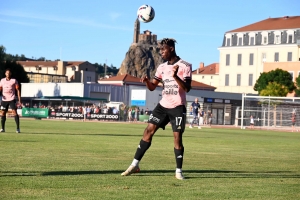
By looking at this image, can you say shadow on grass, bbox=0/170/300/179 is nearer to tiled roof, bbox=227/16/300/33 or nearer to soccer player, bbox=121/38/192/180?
soccer player, bbox=121/38/192/180

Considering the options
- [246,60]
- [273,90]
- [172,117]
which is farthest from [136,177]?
[246,60]

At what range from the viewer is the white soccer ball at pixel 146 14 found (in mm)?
19409

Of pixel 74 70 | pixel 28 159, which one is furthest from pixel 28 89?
pixel 28 159

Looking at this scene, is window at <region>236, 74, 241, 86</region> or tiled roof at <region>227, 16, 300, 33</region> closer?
tiled roof at <region>227, 16, 300, 33</region>

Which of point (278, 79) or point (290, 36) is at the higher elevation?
point (290, 36)

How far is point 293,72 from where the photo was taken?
98.9m

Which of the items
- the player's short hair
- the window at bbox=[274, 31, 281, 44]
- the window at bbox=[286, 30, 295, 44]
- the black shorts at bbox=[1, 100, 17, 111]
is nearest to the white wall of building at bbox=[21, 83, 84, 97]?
the window at bbox=[274, 31, 281, 44]

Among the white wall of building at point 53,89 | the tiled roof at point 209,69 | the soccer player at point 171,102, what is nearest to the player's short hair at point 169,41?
the soccer player at point 171,102

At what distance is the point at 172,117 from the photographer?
11.4m

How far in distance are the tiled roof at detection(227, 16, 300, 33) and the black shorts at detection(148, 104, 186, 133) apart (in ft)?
354

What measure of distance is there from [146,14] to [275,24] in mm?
104784

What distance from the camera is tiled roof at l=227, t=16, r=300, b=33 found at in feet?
386

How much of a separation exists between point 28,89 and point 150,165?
9945 cm

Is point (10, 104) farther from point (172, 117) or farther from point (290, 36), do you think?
point (290, 36)
